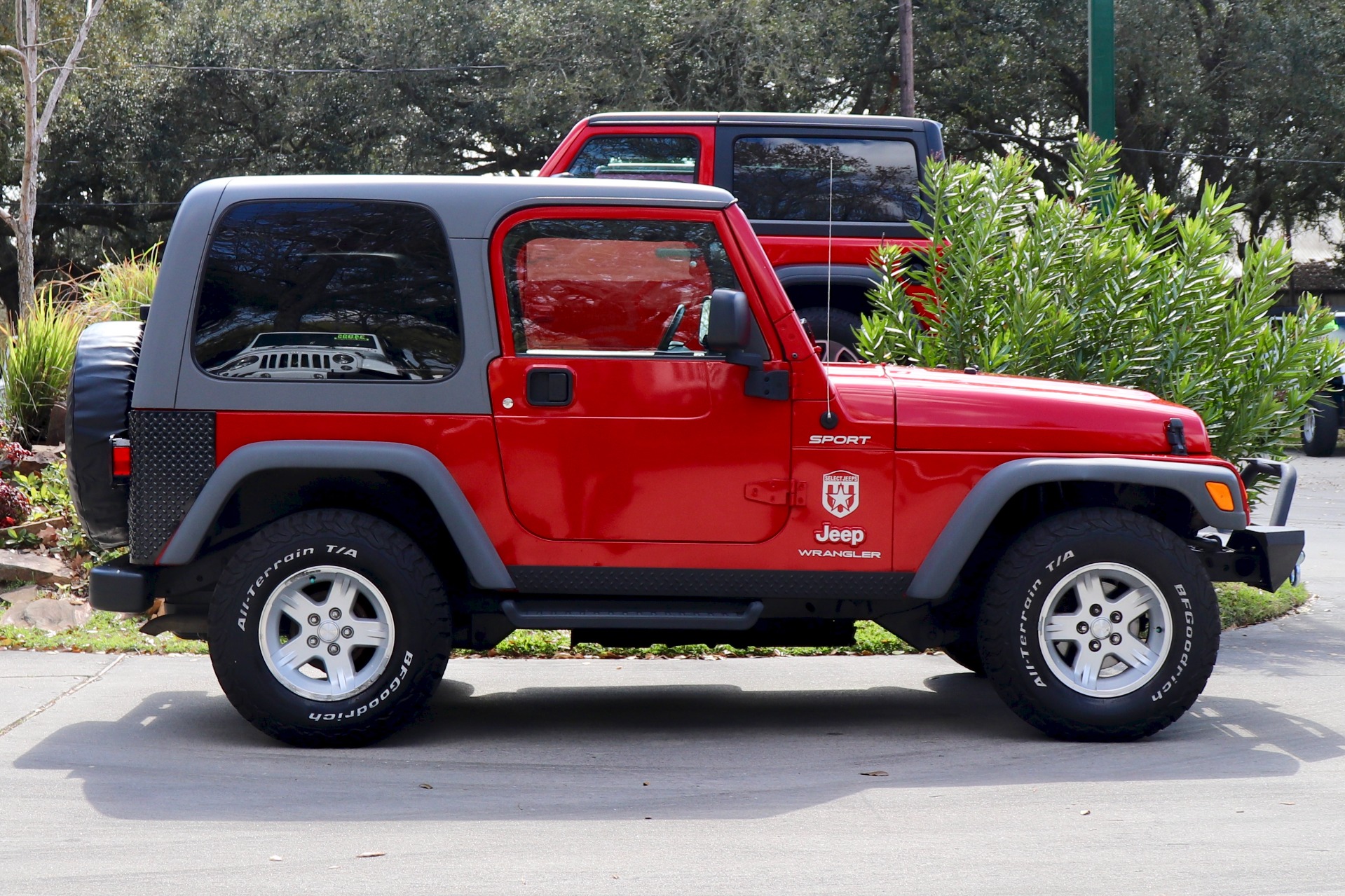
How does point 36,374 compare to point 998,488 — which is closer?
point 998,488

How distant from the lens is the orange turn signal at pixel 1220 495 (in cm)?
530

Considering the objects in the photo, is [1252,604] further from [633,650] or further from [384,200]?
[384,200]

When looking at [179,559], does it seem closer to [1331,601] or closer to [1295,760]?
[1295,760]

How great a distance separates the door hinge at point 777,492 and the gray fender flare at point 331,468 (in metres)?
0.99

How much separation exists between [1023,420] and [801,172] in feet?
12.5

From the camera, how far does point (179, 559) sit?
5.08 metres

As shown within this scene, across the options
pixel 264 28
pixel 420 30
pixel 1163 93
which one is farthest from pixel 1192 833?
pixel 264 28

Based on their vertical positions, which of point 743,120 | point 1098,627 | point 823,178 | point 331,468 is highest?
point 743,120

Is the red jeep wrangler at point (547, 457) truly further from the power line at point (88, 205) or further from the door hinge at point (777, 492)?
the power line at point (88, 205)

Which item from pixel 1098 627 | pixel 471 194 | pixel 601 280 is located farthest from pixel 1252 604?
pixel 471 194

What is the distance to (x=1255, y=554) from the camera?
557 centimetres

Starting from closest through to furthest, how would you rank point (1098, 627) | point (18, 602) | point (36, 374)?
1. point (1098, 627)
2. point (18, 602)
3. point (36, 374)

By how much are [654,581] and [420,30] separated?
2554cm

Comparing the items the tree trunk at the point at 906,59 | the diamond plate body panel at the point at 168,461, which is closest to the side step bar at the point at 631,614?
the diamond plate body panel at the point at 168,461
